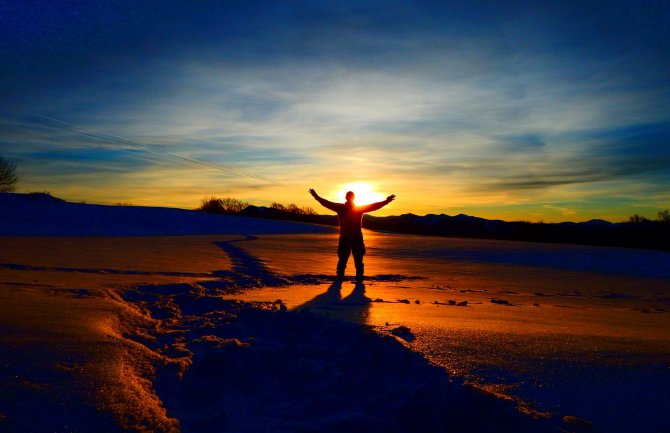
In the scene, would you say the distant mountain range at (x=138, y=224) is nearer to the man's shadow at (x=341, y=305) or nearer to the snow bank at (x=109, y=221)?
the snow bank at (x=109, y=221)

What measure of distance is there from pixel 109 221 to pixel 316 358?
29698 millimetres

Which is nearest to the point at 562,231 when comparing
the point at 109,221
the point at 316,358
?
the point at 109,221

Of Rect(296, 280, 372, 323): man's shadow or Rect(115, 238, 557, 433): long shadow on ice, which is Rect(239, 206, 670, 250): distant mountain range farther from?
Rect(115, 238, 557, 433): long shadow on ice

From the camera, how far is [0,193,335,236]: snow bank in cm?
2667

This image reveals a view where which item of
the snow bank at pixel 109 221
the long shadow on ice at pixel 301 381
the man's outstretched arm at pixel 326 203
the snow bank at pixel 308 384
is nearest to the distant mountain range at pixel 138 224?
the snow bank at pixel 109 221

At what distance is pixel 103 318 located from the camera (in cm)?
A: 456

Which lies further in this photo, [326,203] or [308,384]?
[326,203]

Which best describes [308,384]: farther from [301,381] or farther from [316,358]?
→ [316,358]

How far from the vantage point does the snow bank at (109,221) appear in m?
26.7

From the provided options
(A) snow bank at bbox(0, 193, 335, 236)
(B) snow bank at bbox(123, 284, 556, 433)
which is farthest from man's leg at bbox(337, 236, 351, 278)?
(A) snow bank at bbox(0, 193, 335, 236)

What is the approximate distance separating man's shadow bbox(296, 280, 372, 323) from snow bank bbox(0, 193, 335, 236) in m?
20.6

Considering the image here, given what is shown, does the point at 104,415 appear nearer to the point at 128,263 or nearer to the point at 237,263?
the point at 128,263

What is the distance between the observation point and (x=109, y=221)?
30359mm

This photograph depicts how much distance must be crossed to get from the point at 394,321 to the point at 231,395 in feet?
7.11
